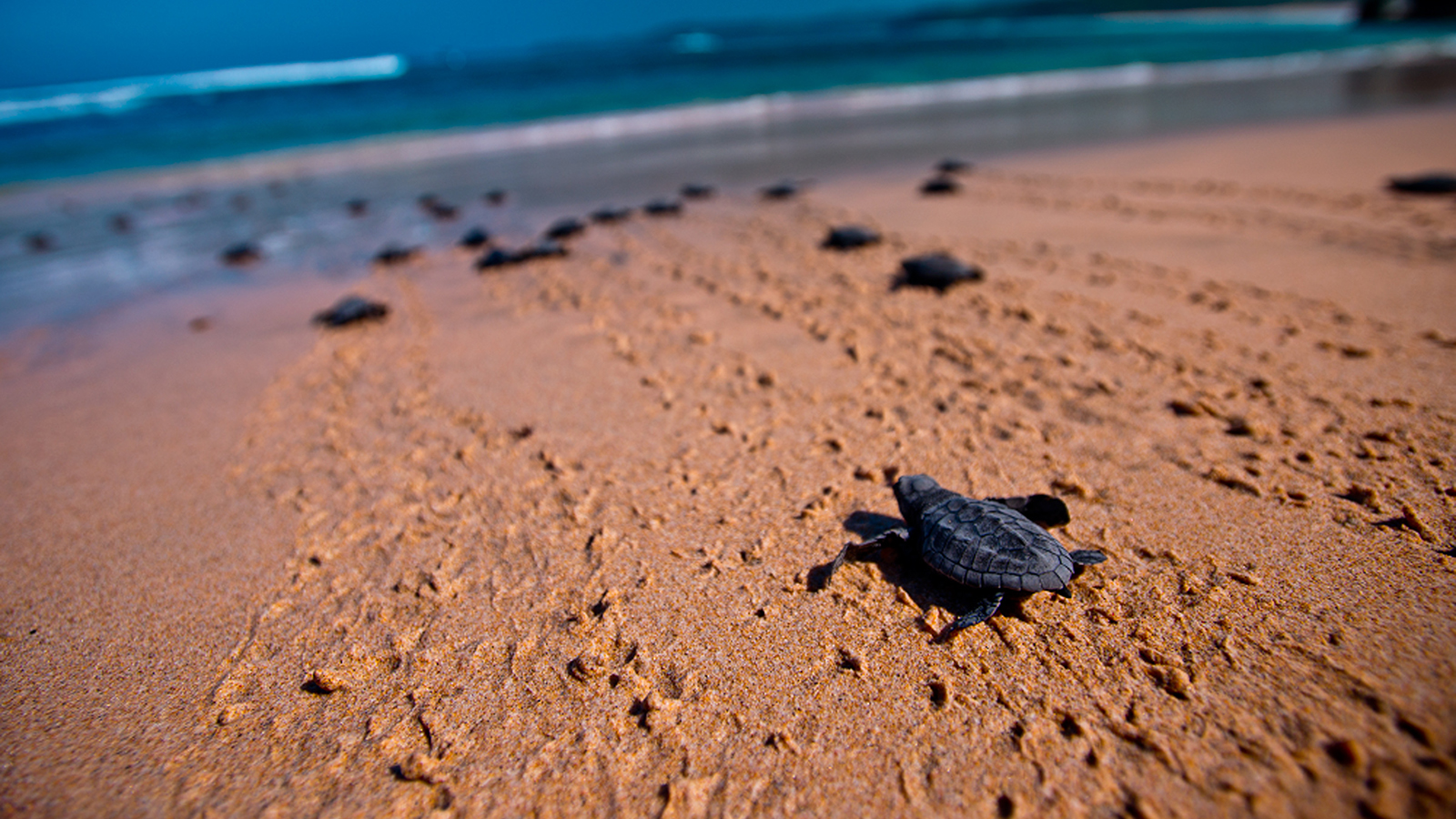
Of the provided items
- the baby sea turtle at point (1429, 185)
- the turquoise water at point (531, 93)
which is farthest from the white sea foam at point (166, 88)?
the baby sea turtle at point (1429, 185)

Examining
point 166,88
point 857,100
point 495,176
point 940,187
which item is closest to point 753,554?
point 940,187

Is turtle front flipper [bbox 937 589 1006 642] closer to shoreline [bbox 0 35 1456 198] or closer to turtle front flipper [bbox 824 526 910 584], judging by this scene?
turtle front flipper [bbox 824 526 910 584]

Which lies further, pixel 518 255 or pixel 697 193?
pixel 697 193

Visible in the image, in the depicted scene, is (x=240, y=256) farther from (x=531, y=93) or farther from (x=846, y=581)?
(x=531, y=93)

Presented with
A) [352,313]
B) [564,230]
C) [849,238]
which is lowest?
[352,313]

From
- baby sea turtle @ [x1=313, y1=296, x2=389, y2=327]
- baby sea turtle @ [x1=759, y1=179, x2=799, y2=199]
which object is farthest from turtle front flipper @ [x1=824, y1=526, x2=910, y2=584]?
baby sea turtle @ [x1=759, y1=179, x2=799, y2=199]

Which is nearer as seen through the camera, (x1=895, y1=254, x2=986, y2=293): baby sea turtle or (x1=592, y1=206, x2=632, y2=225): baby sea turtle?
(x1=895, y1=254, x2=986, y2=293): baby sea turtle
